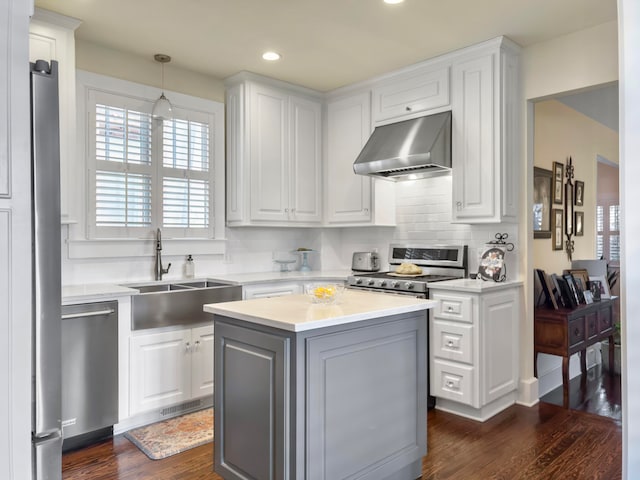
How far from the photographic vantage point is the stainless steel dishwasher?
274 centimetres

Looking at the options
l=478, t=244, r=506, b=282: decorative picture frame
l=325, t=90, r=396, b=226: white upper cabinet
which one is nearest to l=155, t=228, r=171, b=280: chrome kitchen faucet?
l=325, t=90, r=396, b=226: white upper cabinet

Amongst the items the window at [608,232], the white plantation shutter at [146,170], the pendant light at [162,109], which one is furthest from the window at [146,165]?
the window at [608,232]

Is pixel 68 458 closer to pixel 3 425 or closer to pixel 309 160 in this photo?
pixel 3 425

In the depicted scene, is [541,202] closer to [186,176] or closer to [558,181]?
[558,181]

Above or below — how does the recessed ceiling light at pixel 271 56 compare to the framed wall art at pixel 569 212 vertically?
above

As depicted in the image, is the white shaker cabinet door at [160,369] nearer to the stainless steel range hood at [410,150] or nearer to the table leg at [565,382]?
the stainless steel range hood at [410,150]

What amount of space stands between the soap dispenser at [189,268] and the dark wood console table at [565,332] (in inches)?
113

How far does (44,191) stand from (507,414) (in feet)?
10.9

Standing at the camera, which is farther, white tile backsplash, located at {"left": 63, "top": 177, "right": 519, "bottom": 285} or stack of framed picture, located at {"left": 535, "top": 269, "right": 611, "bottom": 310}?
stack of framed picture, located at {"left": 535, "top": 269, "right": 611, "bottom": 310}

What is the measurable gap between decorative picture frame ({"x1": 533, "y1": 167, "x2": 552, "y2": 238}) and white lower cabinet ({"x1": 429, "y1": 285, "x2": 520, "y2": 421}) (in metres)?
0.85

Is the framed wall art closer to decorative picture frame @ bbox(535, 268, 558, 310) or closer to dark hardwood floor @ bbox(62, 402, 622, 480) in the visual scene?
decorative picture frame @ bbox(535, 268, 558, 310)

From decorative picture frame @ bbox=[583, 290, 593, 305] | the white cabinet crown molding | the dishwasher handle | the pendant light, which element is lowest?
decorative picture frame @ bbox=[583, 290, 593, 305]

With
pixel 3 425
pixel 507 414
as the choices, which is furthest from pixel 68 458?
pixel 507 414

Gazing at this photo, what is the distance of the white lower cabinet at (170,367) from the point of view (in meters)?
3.10
